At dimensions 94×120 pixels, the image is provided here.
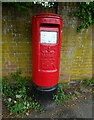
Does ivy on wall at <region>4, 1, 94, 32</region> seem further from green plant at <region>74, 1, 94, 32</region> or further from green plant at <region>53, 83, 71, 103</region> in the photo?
green plant at <region>53, 83, 71, 103</region>

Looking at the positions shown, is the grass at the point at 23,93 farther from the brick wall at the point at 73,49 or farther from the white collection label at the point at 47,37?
the white collection label at the point at 47,37

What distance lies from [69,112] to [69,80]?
38.5 inches

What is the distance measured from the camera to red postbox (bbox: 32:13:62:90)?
346 centimetres

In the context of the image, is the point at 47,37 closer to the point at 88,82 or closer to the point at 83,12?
the point at 83,12

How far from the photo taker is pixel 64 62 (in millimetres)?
4422

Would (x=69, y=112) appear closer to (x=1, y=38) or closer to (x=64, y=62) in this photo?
(x=64, y=62)

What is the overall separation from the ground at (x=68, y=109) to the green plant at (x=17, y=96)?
0.11m

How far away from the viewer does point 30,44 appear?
419 centimetres

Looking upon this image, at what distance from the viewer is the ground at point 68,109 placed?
3627 mm

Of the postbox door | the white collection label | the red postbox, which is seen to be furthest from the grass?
the white collection label

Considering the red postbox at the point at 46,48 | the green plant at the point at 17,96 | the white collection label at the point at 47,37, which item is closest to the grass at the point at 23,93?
the green plant at the point at 17,96

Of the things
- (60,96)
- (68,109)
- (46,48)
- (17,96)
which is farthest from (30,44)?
(68,109)

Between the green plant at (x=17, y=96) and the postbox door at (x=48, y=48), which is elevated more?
the postbox door at (x=48, y=48)

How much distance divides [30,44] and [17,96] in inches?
43.0
